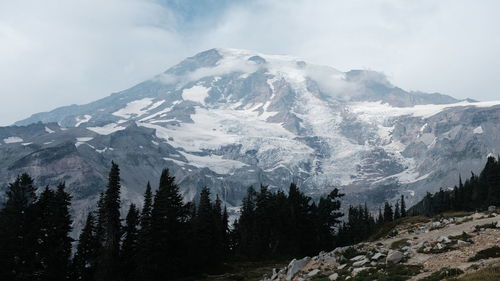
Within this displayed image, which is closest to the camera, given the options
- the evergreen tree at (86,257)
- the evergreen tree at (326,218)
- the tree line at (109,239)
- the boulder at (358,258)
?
the boulder at (358,258)

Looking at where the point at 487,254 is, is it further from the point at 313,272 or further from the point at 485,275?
the point at 313,272

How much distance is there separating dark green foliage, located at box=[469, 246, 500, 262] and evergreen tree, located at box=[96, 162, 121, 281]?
57744 mm

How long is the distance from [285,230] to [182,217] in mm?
32518

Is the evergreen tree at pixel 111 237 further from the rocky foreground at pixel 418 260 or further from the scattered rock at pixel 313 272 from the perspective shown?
the scattered rock at pixel 313 272

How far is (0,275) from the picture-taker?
6438 centimetres

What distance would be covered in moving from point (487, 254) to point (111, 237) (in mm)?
60059

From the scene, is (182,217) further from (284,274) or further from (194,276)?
(284,274)

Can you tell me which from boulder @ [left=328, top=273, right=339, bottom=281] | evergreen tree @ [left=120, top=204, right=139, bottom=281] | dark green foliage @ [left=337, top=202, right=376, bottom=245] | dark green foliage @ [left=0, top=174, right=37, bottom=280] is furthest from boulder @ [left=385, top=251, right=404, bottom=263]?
dark green foliage @ [left=337, top=202, right=376, bottom=245]

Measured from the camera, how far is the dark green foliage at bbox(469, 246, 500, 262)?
27.1 metres

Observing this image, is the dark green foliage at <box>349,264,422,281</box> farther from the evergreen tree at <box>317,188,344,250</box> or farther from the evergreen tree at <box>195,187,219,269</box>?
the evergreen tree at <box>317,188,344,250</box>

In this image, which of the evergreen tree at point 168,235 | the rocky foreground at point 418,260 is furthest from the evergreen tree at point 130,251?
the rocky foreground at point 418,260

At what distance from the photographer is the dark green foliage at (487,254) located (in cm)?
2708

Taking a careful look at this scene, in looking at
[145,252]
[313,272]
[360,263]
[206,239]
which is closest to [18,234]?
[145,252]

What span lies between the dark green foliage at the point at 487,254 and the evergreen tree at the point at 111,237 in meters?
57.7
